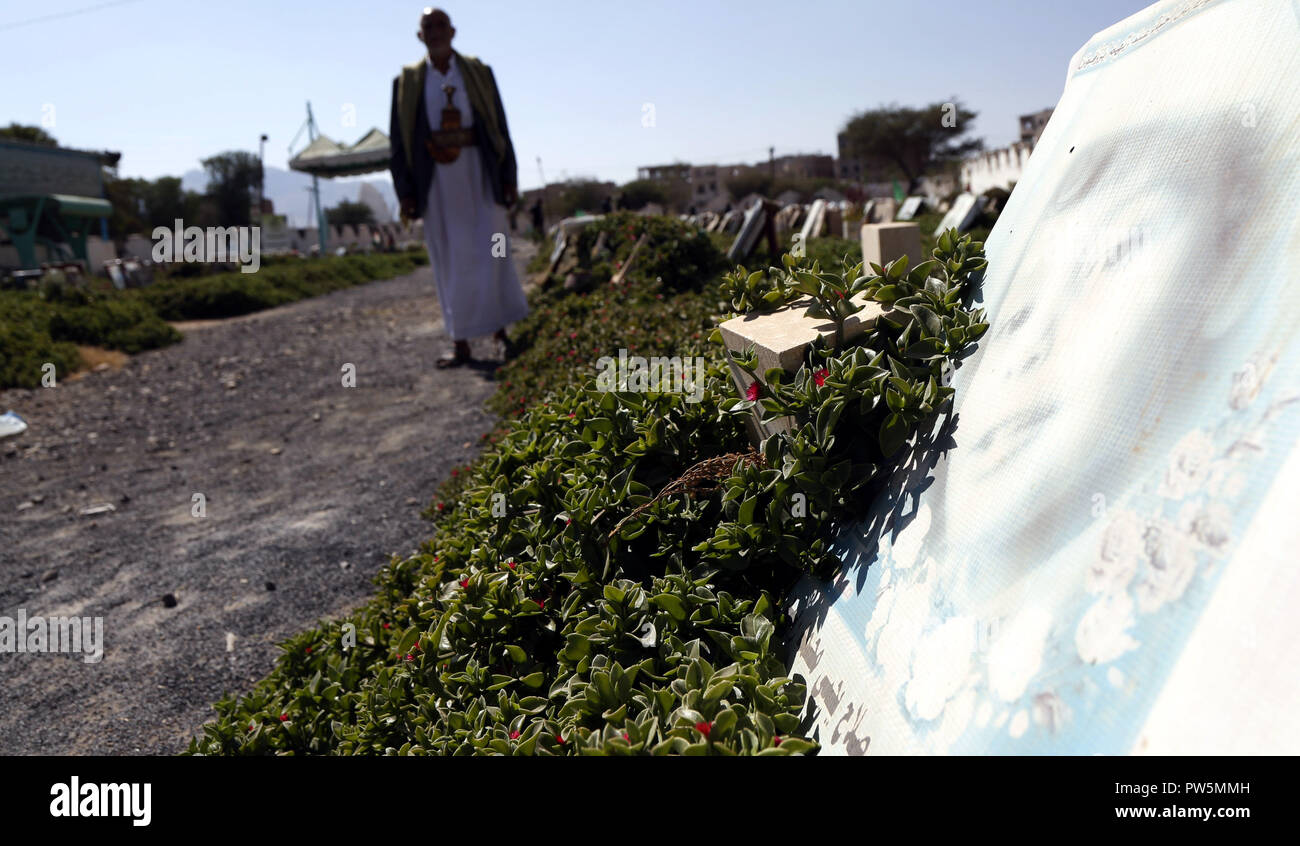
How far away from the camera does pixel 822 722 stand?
141cm

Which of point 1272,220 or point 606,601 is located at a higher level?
point 1272,220

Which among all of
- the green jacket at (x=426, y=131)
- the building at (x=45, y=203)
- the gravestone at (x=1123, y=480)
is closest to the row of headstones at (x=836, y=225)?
the gravestone at (x=1123, y=480)

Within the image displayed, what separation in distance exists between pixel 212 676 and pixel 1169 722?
9.65 ft

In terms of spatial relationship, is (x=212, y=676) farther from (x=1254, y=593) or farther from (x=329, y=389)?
(x=329, y=389)

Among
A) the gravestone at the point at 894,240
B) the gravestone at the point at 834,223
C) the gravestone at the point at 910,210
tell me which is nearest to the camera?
the gravestone at the point at 894,240

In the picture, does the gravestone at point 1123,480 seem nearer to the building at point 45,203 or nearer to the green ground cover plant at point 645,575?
the green ground cover plant at point 645,575

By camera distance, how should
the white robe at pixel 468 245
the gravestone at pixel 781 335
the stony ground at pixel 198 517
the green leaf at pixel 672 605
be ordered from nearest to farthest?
the green leaf at pixel 672 605
the gravestone at pixel 781 335
the stony ground at pixel 198 517
the white robe at pixel 468 245

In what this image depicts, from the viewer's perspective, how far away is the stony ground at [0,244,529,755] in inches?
115

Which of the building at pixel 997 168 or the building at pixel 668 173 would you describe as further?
the building at pixel 668 173

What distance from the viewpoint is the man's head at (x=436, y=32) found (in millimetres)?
6473

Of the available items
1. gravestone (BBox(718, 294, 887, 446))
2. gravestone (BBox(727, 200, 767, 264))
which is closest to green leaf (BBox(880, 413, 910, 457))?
gravestone (BBox(718, 294, 887, 446))

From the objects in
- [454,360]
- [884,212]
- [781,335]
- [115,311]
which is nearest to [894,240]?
[781,335]

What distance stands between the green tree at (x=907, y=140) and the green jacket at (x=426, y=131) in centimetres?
5194

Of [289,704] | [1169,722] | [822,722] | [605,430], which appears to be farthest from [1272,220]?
[289,704]
